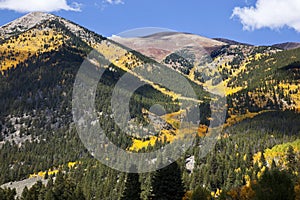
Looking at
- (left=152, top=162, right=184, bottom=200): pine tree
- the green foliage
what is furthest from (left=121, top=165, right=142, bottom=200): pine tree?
the green foliage

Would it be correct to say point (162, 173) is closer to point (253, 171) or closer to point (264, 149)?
point (253, 171)

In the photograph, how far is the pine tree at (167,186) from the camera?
57750 mm

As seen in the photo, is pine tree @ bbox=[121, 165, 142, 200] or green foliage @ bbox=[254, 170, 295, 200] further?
pine tree @ bbox=[121, 165, 142, 200]

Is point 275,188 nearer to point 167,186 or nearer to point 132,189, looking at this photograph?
point 167,186

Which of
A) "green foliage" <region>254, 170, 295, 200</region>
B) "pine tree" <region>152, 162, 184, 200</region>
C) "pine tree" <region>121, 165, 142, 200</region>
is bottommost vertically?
"pine tree" <region>121, 165, 142, 200</region>

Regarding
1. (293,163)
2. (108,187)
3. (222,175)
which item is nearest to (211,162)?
(222,175)

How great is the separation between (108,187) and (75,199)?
65.2 m

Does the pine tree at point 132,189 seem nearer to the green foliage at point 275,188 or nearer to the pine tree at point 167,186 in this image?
the pine tree at point 167,186

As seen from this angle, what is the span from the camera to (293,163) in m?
153

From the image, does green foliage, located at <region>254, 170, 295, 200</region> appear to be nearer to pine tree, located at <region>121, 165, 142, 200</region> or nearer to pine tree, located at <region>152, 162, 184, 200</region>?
pine tree, located at <region>152, 162, 184, 200</region>

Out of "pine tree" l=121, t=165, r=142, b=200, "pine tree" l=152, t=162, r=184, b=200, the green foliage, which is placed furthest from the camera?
"pine tree" l=121, t=165, r=142, b=200

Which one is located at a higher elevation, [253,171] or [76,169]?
[253,171]

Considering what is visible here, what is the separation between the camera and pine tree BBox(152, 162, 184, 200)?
189ft

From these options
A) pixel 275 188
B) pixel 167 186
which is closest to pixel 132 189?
pixel 167 186
